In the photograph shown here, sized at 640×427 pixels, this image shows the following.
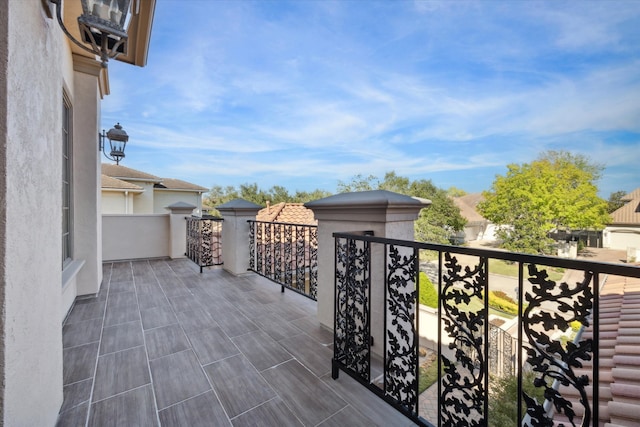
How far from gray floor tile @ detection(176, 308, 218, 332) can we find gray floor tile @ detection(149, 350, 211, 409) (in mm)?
465

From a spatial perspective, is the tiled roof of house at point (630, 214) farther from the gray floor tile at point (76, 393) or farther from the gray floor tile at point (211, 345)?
the gray floor tile at point (76, 393)

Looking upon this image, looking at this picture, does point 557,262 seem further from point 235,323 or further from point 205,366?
point 235,323

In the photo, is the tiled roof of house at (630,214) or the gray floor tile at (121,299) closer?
the gray floor tile at (121,299)

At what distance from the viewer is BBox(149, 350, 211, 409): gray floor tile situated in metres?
1.65

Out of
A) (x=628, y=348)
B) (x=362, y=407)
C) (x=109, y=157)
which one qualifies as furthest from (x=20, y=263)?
(x=109, y=157)

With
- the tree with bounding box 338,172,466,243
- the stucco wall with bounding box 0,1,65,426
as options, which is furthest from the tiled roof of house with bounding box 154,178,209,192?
the stucco wall with bounding box 0,1,65,426

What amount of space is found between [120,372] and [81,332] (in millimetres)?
1022

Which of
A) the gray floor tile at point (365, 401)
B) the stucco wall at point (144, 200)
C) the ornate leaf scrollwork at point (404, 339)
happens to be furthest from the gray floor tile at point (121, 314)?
the stucco wall at point (144, 200)

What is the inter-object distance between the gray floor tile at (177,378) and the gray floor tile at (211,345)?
0.24 ft

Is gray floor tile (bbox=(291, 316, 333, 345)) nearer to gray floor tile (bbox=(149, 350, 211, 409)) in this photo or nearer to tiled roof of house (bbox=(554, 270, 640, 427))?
gray floor tile (bbox=(149, 350, 211, 409))

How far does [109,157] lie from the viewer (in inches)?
176

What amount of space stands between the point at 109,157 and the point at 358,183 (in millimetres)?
17947

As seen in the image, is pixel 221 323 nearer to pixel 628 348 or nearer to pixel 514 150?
pixel 628 348

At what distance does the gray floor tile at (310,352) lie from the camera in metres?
1.96
